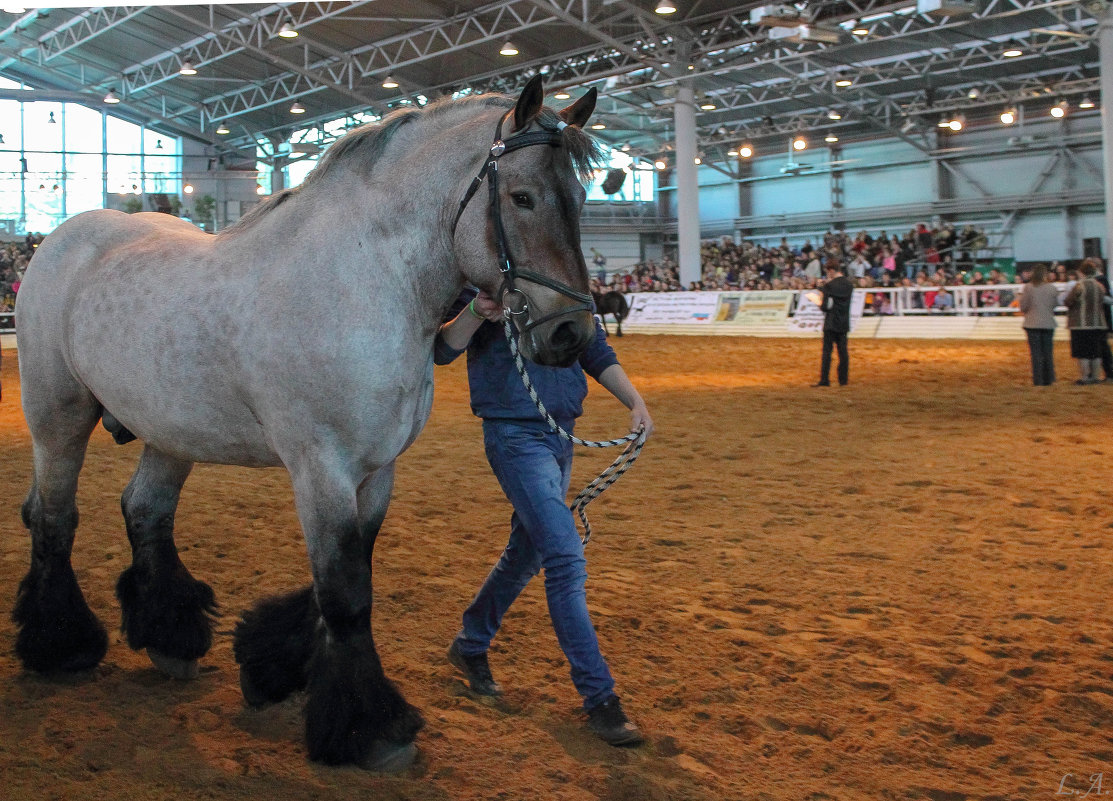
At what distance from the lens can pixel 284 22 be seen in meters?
23.7

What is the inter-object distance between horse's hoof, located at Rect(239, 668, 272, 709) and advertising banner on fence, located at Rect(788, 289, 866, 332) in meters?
18.5

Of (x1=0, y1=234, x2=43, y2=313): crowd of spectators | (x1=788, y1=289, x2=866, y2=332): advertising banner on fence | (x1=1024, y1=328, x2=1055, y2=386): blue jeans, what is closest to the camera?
(x1=1024, y1=328, x2=1055, y2=386): blue jeans

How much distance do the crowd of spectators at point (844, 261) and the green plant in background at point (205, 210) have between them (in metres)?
14.6

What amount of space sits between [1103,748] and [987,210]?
1347 inches

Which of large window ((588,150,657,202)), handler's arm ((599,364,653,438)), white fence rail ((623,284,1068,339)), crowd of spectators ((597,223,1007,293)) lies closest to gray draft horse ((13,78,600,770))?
handler's arm ((599,364,653,438))

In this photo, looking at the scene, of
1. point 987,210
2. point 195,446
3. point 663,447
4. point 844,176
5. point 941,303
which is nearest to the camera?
point 195,446

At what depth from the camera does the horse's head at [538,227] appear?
246 centimetres

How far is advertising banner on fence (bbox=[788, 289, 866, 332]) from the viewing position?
20422 mm

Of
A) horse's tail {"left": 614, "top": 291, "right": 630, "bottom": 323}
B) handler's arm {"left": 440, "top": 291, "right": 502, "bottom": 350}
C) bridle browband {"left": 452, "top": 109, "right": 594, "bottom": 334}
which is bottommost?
handler's arm {"left": 440, "top": 291, "right": 502, "bottom": 350}

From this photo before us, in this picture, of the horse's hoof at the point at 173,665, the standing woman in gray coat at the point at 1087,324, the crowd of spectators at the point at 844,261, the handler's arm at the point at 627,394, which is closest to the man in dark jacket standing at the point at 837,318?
the standing woman in gray coat at the point at 1087,324

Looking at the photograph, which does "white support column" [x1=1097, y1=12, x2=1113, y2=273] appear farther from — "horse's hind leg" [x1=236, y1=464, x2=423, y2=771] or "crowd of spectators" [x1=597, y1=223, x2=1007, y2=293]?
"horse's hind leg" [x1=236, y1=464, x2=423, y2=771]

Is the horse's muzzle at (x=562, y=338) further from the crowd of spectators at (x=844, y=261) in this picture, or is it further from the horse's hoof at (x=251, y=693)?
the crowd of spectators at (x=844, y=261)

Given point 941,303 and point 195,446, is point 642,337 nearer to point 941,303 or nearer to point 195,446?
point 941,303

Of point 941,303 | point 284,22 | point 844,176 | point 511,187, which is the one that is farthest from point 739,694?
point 844,176
